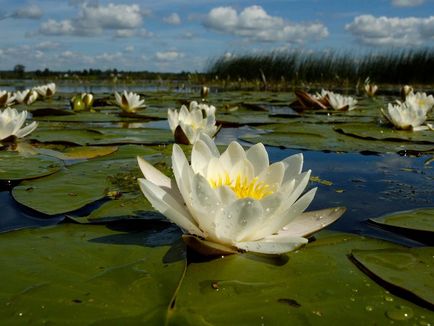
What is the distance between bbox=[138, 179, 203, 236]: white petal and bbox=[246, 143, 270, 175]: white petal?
0.27 metres

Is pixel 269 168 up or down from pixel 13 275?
up

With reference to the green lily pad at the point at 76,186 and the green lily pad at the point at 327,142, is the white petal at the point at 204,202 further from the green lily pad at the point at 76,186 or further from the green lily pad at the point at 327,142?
the green lily pad at the point at 327,142

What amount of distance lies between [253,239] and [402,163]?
185 centimetres

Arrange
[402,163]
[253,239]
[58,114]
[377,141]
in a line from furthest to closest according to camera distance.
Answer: [58,114]
[377,141]
[402,163]
[253,239]

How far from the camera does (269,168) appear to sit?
4.66 feet

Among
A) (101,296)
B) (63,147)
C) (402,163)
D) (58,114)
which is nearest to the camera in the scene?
(101,296)

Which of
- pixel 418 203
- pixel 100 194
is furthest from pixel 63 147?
pixel 418 203

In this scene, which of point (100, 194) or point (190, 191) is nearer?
point (190, 191)

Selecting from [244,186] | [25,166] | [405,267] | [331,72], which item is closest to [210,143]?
[244,186]

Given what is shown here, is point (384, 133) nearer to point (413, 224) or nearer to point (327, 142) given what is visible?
point (327, 142)

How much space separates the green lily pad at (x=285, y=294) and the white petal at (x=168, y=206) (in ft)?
0.35

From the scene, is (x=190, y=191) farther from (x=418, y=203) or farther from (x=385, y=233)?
(x=418, y=203)

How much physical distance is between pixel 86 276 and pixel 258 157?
0.64 meters

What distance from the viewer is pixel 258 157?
1.45 metres
